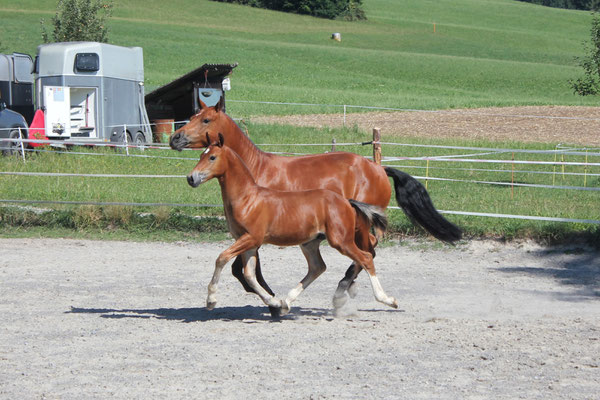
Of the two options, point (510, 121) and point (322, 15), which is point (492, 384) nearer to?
point (510, 121)

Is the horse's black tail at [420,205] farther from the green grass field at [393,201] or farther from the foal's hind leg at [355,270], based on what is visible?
the green grass field at [393,201]

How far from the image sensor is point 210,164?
7105 millimetres

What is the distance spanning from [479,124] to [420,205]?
21633 mm

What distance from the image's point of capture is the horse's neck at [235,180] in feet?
23.7

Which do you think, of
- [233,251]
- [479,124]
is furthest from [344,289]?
[479,124]

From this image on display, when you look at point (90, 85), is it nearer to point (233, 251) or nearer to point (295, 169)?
point (295, 169)

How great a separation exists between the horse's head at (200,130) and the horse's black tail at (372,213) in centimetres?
154

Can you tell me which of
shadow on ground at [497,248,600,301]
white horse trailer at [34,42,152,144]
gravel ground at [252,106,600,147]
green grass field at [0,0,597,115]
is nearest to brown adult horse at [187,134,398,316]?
shadow on ground at [497,248,600,301]

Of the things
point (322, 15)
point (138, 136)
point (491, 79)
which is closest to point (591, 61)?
point (138, 136)

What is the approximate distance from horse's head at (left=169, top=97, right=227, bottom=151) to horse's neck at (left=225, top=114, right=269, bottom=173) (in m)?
0.13

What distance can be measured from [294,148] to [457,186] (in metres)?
5.95

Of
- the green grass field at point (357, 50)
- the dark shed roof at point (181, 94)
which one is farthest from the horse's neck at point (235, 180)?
the green grass field at point (357, 50)

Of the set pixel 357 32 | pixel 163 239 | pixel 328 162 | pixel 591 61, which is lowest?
pixel 163 239

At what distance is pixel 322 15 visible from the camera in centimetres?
8344
